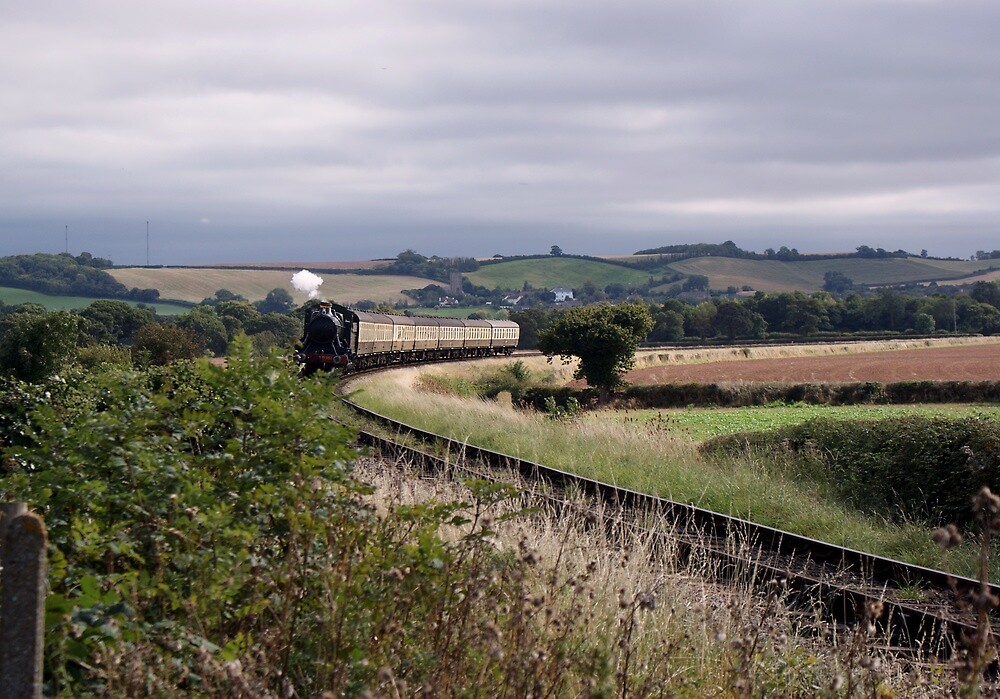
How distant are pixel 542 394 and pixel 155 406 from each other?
42.7m

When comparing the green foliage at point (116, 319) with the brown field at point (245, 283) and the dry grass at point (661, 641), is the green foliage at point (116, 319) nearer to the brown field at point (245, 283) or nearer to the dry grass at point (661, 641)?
the dry grass at point (661, 641)

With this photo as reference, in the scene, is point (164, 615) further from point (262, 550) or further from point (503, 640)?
point (503, 640)

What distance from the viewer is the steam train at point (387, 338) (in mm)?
40875

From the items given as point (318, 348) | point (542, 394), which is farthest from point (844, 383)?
point (318, 348)

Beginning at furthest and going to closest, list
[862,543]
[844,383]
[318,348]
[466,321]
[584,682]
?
[466,321] → [844,383] → [318,348] → [862,543] → [584,682]

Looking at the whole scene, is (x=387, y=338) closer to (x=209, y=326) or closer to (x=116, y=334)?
(x=209, y=326)

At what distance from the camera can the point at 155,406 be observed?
567cm

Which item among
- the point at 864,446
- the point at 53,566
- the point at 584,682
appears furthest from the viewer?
the point at 864,446

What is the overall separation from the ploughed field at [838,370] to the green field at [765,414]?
206 inches

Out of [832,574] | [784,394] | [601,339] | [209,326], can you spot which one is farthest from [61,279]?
[832,574]

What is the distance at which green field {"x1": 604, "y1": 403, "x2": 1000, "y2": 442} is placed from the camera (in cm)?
3122

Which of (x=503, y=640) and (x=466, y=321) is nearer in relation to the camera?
(x=503, y=640)

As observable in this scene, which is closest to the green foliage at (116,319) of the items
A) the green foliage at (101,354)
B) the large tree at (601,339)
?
the large tree at (601,339)

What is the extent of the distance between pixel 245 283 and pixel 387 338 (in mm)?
124515
